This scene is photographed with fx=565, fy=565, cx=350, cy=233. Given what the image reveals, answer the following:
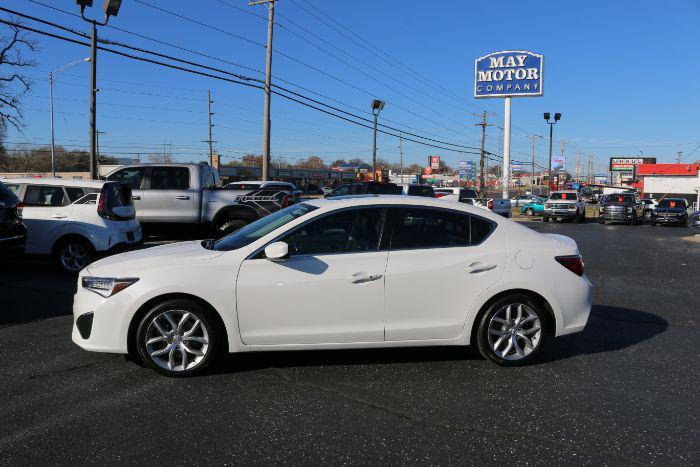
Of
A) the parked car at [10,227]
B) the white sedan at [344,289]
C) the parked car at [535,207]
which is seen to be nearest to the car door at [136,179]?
the parked car at [10,227]

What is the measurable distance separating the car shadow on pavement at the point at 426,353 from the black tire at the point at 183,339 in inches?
9.5

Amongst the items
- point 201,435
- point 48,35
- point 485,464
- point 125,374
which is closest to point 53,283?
point 125,374

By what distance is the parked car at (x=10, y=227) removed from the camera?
27.1 ft

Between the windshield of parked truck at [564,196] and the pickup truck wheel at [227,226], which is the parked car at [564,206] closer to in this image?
the windshield of parked truck at [564,196]

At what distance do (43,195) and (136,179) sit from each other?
2943mm

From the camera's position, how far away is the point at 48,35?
15.6 meters

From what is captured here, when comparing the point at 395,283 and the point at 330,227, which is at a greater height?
the point at 330,227

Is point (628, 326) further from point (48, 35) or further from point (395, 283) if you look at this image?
point (48, 35)

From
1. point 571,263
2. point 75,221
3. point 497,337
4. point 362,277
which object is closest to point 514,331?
point 497,337

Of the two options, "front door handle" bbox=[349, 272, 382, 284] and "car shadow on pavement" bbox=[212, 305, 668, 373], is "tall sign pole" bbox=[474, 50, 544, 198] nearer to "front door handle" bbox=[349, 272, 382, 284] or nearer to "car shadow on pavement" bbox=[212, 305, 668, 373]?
"car shadow on pavement" bbox=[212, 305, 668, 373]

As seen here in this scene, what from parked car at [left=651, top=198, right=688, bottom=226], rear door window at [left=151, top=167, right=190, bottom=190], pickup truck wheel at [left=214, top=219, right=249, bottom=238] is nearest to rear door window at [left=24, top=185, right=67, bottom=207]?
rear door window at [left=151, top=167, right=190, bottom=190]

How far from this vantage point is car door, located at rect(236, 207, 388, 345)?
15.0 ft

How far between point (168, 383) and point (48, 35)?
14.6m

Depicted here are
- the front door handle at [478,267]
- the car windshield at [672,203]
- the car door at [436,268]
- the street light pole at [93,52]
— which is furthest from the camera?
the car windshield at [672,203]
